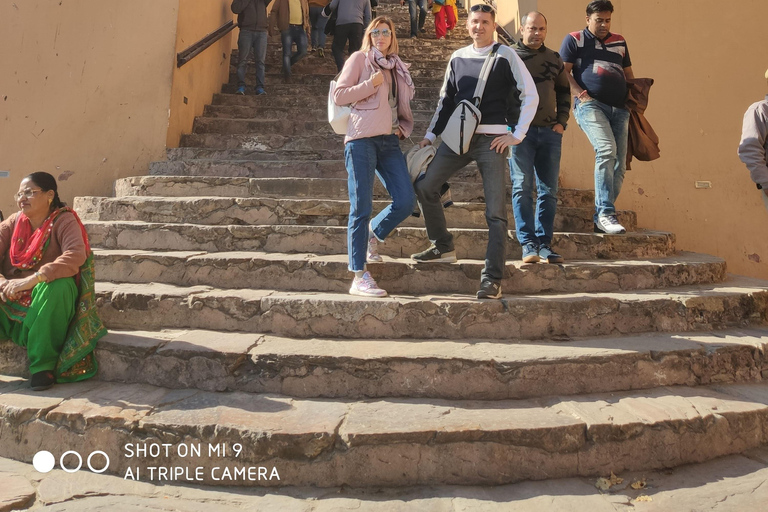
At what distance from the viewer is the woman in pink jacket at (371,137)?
11.0 feet

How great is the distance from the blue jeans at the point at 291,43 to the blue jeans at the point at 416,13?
218 centimetres

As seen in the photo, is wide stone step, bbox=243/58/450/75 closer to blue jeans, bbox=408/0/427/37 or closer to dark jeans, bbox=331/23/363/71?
dark jeans, bbox=331/23/363/71

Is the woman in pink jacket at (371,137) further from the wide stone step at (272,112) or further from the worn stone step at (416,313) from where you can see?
the wide stone step at (272,112)

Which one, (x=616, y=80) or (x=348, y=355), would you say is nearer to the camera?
(x=348, y=355)

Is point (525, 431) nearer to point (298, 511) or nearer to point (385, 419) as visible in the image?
point (385, 419)

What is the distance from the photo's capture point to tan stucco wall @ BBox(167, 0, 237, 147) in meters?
6.00

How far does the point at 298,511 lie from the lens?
2207 mm

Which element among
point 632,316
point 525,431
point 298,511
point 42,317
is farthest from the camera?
point 632,316

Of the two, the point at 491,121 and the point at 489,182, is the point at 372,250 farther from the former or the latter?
the point at 491,121

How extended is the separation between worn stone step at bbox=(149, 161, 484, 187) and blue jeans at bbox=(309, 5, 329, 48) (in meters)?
3.86

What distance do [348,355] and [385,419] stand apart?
0.43 metres

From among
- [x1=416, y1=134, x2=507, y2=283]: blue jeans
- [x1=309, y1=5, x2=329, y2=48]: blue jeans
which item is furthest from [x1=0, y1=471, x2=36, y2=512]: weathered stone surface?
[x1=309, y1=5, x2=329, y2=48]: blue jeans

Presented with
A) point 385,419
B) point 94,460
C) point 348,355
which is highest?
point 348,355

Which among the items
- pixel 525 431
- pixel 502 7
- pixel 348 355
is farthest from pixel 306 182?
pixel 502 7
